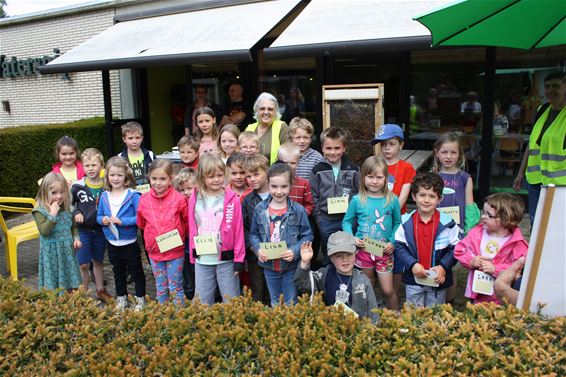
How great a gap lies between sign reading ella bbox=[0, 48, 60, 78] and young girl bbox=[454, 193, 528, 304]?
40.7ft

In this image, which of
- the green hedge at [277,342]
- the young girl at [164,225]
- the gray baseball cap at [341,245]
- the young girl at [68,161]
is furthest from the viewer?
the young girl at [68,161]

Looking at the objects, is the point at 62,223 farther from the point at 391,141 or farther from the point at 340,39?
the point at 340,39

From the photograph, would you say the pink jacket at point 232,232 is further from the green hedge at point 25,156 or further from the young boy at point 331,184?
the green hedge at point 25,156

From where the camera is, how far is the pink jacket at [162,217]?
4172 mm

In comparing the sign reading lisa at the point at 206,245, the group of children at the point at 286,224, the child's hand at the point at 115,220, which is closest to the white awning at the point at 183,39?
the group of children at the point at 286,224

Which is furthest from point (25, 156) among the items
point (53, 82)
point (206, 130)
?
point (206, 130)

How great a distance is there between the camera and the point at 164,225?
4168 mm

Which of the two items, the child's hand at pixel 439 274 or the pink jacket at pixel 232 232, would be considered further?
the pink jacket at pixel 232 232

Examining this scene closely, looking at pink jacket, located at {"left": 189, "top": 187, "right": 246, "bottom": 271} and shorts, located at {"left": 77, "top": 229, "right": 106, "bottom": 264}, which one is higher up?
pink jacket, located at {"left": 189, "top": 187, "right": 246, "bottom": 271}

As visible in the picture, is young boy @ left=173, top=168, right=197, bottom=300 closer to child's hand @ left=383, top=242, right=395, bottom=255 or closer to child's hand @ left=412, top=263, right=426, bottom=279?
child's hand @ left=383, top=242, right=395, bottom=255

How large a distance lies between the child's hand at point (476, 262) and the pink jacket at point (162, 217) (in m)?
2.37

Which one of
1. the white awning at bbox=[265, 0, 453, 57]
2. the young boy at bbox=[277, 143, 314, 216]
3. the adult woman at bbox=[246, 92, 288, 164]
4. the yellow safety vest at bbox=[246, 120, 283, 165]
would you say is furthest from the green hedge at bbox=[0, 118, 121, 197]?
the young boy at bbox=[277, 143, 314, 216]

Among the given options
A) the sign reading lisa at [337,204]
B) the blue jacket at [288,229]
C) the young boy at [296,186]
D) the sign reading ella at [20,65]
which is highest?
the sign reading ella at [20,65]

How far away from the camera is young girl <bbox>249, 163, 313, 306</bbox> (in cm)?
377
